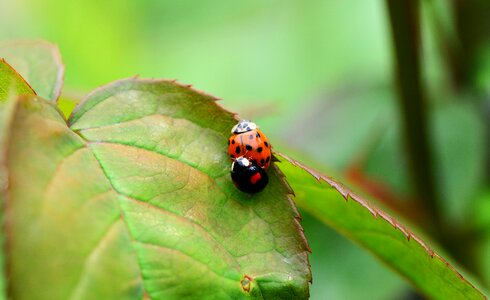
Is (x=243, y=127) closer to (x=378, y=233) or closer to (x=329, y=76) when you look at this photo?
(x=378, y=233)

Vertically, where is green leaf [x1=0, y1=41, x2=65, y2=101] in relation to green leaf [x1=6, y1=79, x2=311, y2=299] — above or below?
above

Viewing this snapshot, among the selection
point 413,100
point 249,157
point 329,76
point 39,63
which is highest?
point 39,63

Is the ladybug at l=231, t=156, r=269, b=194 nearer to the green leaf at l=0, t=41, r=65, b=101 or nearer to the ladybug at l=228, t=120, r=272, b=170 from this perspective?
the ladybug at l=228, t=120, r=272, b=170

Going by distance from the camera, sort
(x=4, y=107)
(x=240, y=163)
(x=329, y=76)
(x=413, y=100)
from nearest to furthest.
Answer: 1. (x=4, y=107)
2. (x=240, y=163)
3. (x=413, y=100)
4. (x=329, y=76)

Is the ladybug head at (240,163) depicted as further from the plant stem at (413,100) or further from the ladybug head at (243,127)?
the plant stem at (413,100)

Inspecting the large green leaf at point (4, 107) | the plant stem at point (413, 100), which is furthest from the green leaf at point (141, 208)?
the plant stem at point (413, 100)

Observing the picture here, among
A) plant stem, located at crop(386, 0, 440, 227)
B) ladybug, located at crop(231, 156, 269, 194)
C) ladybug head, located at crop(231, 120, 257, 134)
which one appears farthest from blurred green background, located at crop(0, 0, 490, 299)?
ladybug, located at crop(231, 156, 269, 194)

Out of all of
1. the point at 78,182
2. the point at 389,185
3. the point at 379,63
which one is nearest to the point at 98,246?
the point at 78,182

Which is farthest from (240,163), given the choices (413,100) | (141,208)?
(413,100)
